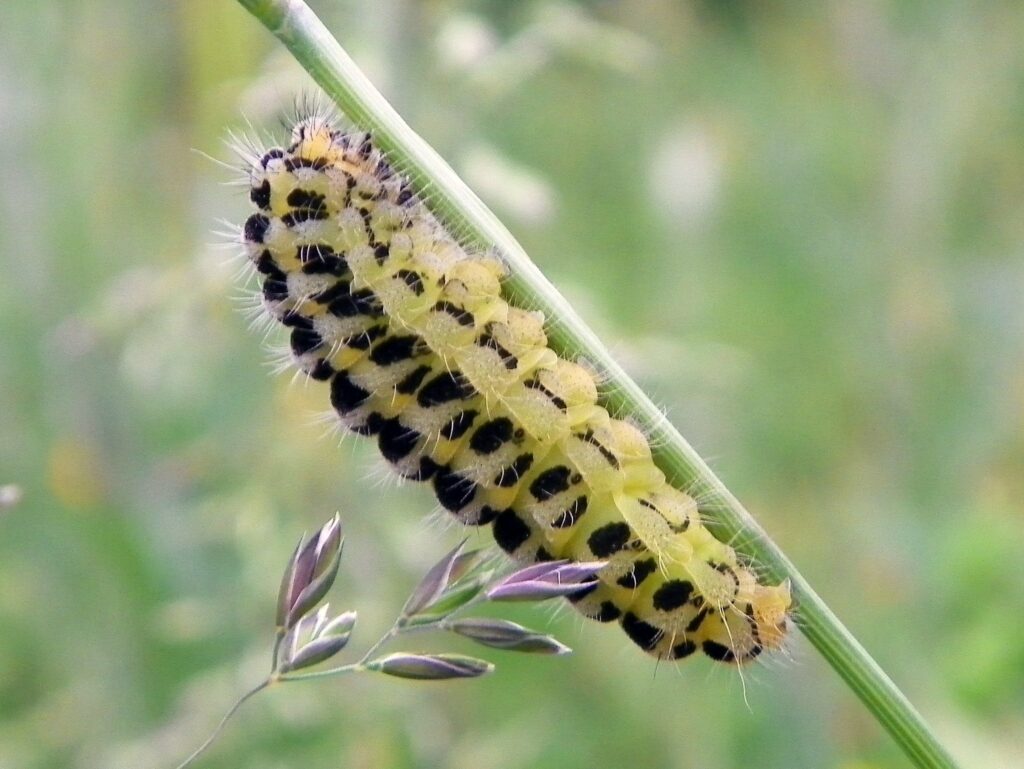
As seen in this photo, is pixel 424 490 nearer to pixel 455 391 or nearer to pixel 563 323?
pixel 455 391

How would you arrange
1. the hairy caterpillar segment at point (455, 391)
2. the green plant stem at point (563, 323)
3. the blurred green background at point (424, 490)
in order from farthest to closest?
the blurred green background at point (424, 490)
the hairy caterpillar segment at point (455, 391)
the green plant stem at point (563, 323)

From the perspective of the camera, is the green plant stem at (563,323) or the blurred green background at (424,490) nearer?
the green plant stem at (563,323)

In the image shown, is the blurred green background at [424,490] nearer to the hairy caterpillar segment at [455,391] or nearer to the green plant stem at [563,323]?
the hairy caterpillar segment at [455,391]

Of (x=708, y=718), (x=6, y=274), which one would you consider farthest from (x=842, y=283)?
(x=6, y=274)

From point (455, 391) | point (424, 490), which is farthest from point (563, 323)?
point (424, 490)

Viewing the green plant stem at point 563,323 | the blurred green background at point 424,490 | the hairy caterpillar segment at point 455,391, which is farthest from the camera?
the blurred green background at point 424,490

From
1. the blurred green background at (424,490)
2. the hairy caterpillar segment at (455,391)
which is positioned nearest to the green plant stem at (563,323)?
the hairy caterpillar segment at (455,391)
